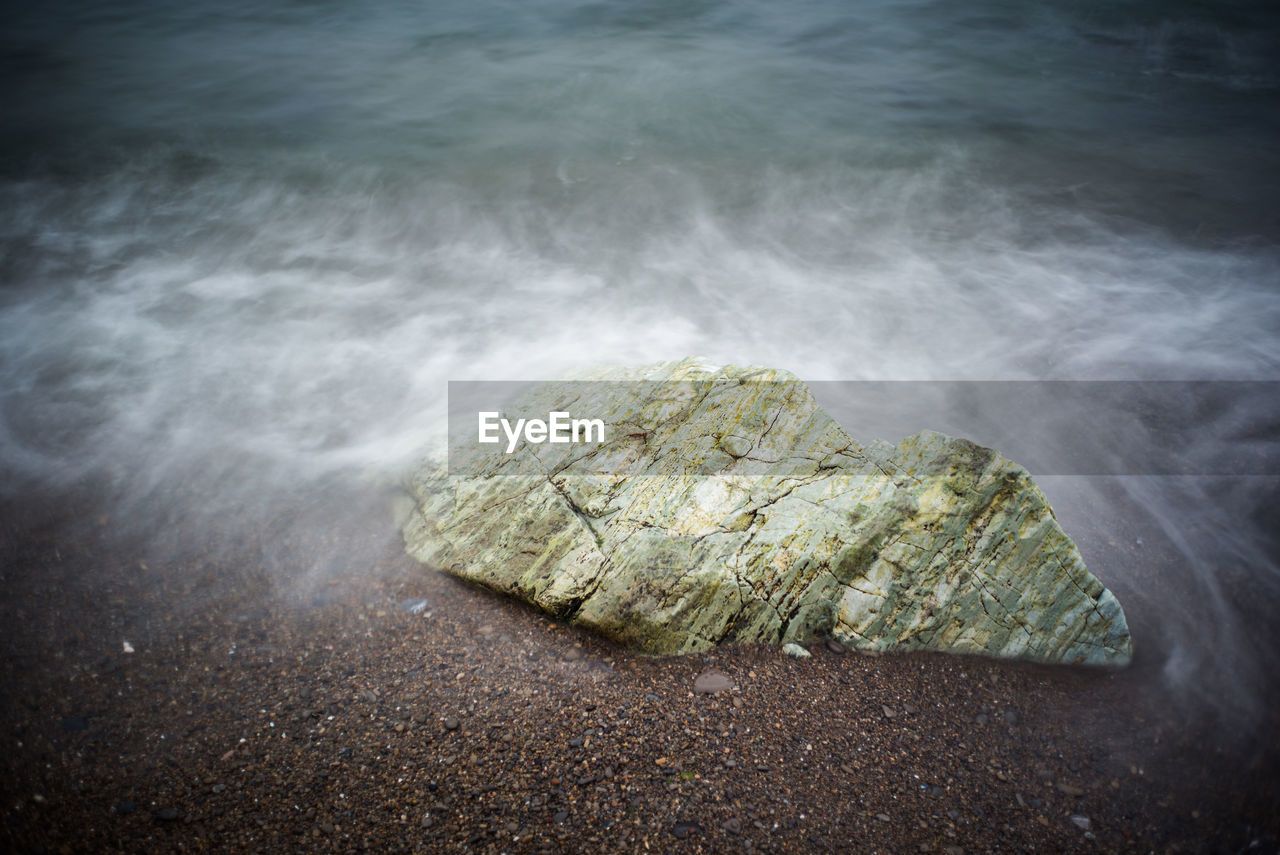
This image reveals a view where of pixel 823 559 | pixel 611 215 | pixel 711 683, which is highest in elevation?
pixel 611 215

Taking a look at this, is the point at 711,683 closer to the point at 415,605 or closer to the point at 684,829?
the point at 684,829

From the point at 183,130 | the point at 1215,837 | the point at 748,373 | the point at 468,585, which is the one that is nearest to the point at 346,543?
the point at 468,585

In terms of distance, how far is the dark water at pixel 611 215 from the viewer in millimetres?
6938

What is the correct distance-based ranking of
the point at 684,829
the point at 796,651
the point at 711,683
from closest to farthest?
the point at 684,829, the point at 711,683, the point at 796,651

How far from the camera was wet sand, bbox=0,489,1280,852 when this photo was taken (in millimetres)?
3512

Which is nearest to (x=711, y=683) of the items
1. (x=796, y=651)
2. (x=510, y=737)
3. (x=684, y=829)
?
(x=796, y=651)

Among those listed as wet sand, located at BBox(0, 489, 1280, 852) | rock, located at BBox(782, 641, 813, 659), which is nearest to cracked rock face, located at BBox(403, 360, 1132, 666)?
rock, located at BBox(782, 641, 813, 659)

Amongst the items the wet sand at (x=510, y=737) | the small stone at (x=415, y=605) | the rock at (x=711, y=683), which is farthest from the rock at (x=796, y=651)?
the small stone at (x=415, y=605)

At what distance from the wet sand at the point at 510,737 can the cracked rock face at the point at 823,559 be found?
0.19 m

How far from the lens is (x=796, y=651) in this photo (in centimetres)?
450

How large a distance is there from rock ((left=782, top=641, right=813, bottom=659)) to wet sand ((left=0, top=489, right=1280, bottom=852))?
47 millimetres

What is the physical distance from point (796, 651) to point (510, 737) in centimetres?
183

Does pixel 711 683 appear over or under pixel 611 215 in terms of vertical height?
under

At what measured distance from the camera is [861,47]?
16.2 metres
